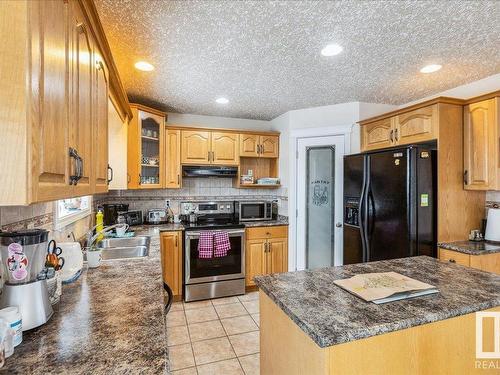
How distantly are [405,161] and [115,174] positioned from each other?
2.78m

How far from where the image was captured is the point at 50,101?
2.48 feet

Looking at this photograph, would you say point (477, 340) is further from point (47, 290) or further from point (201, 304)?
point (201, 304)

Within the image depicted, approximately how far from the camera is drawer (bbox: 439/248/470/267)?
2.24 m

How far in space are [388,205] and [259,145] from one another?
1966mm

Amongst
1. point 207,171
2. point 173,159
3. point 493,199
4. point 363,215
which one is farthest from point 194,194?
point 493,199

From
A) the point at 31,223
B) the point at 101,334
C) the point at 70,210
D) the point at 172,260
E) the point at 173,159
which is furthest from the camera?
the point at 173,159

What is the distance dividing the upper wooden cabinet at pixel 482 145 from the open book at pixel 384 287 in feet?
5.26

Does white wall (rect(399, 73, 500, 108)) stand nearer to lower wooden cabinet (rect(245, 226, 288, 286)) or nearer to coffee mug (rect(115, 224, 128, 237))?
lower wooden cabinet (rect(245, 226, 288, 286))

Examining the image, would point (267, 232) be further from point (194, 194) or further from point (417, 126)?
point (417, 126)

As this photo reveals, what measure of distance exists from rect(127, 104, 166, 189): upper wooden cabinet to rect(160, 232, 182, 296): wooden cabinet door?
675 mm

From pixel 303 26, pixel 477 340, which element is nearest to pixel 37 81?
Result: pixel 303 26

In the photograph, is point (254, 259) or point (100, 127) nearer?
point (100, 127)

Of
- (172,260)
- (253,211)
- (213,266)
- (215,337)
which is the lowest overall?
(215,337)

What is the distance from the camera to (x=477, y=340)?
123 cm
